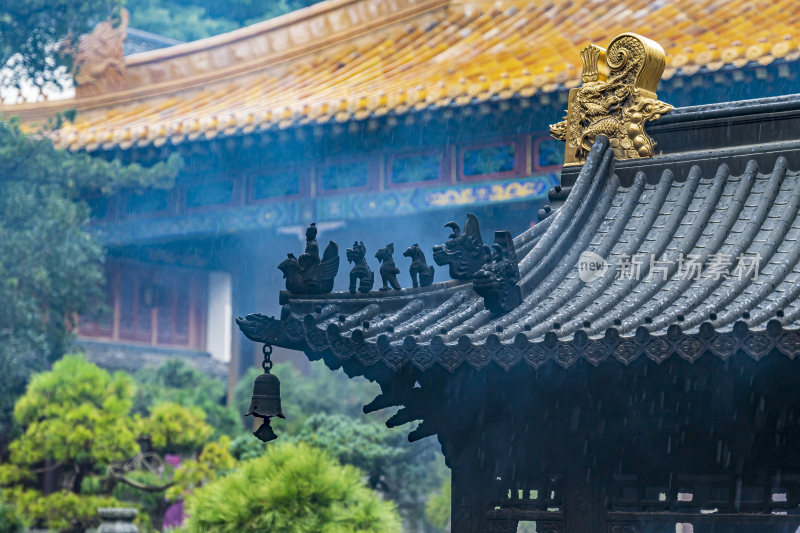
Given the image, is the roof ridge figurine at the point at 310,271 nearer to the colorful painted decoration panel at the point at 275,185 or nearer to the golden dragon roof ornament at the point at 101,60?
the colorful painted decoration panel at the point at 275,185

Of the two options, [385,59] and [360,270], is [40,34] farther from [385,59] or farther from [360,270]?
[360,270]

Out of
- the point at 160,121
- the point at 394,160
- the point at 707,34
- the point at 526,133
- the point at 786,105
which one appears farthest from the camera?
the point at 160,121

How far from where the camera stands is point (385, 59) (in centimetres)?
1584

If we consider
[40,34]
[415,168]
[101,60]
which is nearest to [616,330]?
[415,168]

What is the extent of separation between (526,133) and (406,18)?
3.56 m

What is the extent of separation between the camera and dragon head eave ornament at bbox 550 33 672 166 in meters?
6.67

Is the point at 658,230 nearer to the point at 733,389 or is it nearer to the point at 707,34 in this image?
the point at 733,389

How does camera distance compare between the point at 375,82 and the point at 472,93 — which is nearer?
the point at 472,93

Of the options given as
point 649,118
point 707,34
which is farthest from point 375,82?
point 649,118

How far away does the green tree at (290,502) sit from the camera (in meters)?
10.2

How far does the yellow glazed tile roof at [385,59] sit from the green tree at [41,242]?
52 centimetres

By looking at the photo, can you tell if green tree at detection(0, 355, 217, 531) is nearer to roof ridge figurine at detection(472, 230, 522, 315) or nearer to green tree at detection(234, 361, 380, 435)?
green tree at detection(234, 361, 380, 435)

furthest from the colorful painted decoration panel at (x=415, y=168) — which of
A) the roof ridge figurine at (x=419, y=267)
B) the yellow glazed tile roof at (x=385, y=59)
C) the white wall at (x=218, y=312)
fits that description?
the roof ridge figurine at (x=419, y=267)

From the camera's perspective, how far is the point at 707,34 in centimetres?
1271
